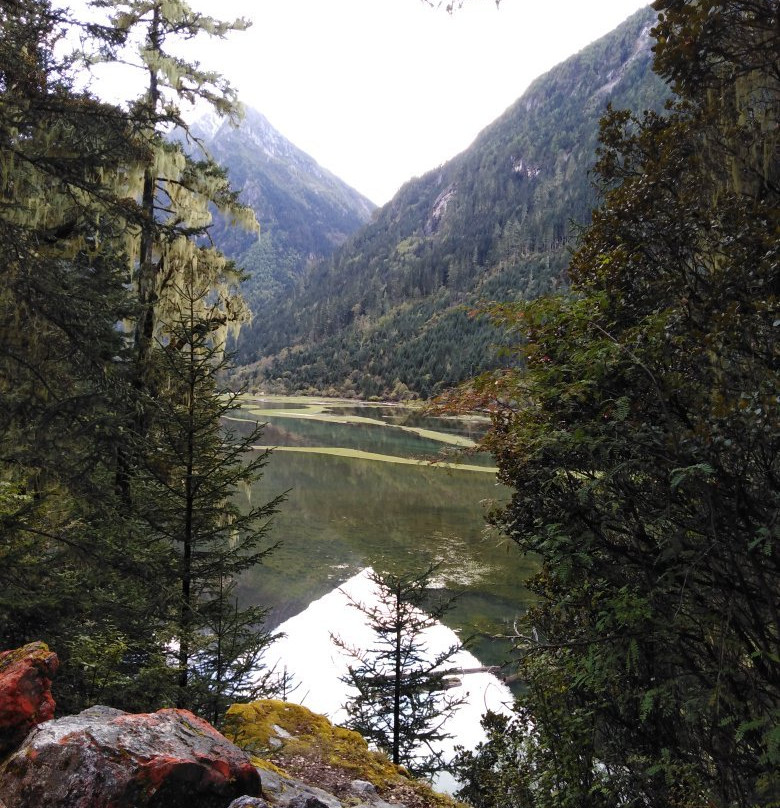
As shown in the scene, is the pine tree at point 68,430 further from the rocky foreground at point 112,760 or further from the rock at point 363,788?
the rock at point 363,788

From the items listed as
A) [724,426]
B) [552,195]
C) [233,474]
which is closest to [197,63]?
[233,474]

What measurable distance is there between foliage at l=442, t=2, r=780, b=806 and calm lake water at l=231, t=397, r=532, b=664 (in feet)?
3.83

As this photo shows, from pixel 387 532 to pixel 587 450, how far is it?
55.5ft

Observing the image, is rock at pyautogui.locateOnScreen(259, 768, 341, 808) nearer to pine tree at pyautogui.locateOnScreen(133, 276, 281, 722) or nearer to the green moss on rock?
the green moss on rock

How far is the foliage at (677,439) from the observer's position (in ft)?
8.31

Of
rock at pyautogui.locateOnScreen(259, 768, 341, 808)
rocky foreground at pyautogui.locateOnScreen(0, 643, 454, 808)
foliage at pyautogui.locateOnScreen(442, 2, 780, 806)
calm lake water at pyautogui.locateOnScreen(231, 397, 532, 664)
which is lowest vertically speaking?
calm lake water at pyautogui.locateOnScreen(231, 397, 532, 664)

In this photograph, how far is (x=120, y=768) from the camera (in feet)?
7.36

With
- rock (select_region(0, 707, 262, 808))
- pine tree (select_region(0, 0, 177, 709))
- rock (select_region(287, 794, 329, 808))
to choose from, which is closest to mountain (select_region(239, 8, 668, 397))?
pine tree (select_region(0, 0, 177, 709))

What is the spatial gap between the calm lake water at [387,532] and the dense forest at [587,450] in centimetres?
119

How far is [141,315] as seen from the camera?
25.0 ft

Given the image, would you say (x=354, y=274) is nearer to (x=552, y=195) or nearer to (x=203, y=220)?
(x=552, y=195)

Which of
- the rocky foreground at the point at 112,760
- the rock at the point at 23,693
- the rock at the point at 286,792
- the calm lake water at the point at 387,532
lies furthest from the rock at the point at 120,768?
the calm lake water at the point at 387,532

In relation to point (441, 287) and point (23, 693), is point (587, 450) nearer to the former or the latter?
point (23, 693)

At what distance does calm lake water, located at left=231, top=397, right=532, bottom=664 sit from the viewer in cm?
1301
